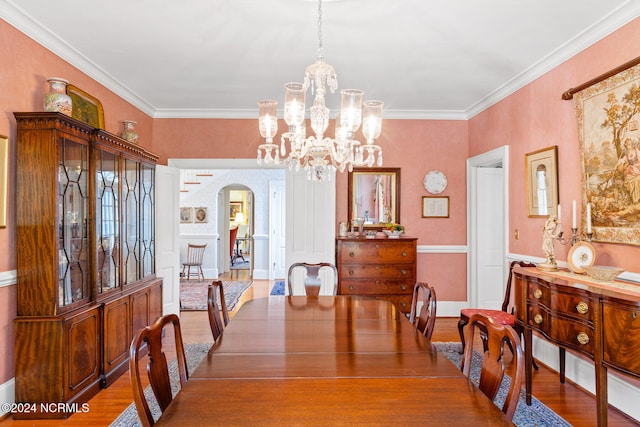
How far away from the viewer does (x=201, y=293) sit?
695 cm

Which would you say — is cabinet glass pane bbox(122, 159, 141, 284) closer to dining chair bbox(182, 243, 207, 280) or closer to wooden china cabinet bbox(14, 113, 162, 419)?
wooden china cabinet bbox(14, 113, 162, 419)

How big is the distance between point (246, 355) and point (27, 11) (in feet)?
9.09

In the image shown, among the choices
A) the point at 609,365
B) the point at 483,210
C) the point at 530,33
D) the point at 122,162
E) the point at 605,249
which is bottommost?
the point at 609,365

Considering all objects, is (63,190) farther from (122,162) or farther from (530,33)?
(530,33)

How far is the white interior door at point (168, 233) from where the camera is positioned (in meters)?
4.65

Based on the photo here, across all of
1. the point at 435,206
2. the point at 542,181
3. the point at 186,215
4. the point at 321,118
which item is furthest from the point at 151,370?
the point at 186,215

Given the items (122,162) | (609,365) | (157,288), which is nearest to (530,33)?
(609,365)

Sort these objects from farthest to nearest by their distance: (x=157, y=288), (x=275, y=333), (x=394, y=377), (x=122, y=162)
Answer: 1. (x=157, y=288)
2. (x=122, y=162)
3. (x=275, y=333)
4. (x=394, y=377)

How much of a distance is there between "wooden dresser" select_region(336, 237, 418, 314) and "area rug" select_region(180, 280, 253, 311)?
6.89ft

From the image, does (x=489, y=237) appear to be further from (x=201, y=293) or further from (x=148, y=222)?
(x=201, y=293)

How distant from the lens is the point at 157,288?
428 cm

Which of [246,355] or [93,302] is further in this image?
[93,302]

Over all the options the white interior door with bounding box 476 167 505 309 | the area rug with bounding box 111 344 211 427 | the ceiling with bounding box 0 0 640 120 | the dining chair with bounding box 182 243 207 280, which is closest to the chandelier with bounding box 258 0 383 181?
the ceiling with bounding box 0 0 640 120

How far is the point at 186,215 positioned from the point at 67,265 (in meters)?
6.46
